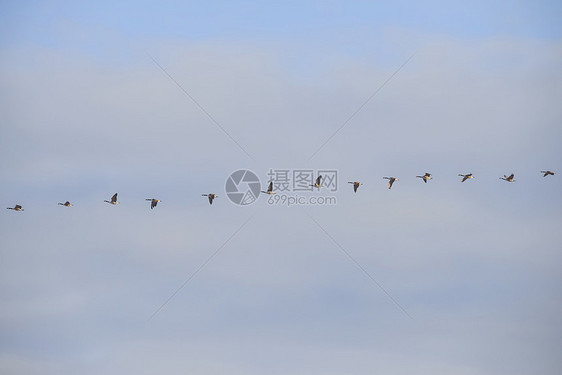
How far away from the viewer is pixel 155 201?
Answer: 497 feet

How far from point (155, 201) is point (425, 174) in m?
35.7

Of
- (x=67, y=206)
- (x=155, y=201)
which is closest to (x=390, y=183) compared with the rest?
(x=155, y=201)

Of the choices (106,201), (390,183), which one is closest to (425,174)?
(390,183)

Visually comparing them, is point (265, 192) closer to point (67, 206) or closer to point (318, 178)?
point (318, 178)

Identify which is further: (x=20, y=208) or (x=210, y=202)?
(x=20, y=208)

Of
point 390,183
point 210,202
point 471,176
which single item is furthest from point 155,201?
point 471,176

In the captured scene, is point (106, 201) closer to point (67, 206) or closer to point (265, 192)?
point (67, 206)

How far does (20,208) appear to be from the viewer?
519 ft

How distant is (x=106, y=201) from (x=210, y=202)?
19.1 metres

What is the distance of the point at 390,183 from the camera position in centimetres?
15375

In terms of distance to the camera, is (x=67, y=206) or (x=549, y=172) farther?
(x=67, y=206)

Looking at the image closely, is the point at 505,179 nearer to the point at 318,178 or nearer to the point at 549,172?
the point at 549,172

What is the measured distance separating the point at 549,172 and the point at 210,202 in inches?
1715

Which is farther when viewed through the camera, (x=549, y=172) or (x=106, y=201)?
(x=106, y=201)
